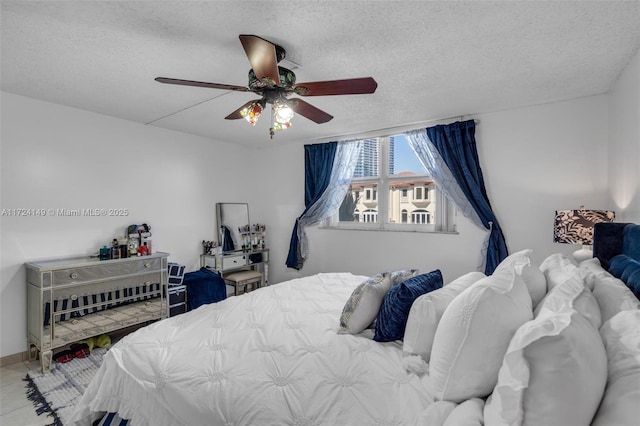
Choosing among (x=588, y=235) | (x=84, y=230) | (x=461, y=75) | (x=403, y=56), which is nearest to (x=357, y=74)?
(x=403, y=56)

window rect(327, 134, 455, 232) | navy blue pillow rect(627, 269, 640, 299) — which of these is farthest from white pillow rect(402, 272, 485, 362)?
window rect(327, 134, 455, 232)

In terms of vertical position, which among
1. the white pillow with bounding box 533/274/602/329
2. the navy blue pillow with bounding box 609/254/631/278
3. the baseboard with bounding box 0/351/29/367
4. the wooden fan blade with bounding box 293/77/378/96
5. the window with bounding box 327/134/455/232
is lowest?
the baseboard with bounding box 0/351/29/367

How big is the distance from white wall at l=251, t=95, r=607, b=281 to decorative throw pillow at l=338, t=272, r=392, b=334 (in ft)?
6.45

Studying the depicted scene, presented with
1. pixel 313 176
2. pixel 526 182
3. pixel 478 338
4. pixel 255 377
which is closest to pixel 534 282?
pixel 478 338

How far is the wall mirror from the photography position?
4539 mm

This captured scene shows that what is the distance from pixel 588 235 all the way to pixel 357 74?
2211mm

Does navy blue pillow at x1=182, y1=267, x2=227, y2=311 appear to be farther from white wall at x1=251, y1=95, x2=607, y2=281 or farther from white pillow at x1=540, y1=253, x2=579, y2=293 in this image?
white pillow at x1=540, y1=253, x2=579, y2=293

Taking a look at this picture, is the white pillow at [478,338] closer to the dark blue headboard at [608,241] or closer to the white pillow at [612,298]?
the white pillow at [612,298]

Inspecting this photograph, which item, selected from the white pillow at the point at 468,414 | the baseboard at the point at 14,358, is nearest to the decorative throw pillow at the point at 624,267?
the white pillow at the point at 468,414

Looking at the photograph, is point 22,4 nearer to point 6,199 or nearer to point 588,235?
point 6,199

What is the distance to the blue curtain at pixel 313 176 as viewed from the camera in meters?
4.32

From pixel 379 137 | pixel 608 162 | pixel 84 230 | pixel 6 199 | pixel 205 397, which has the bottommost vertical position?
pixel 205 397

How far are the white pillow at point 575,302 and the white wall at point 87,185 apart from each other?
13.1 feet

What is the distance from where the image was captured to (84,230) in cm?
325
